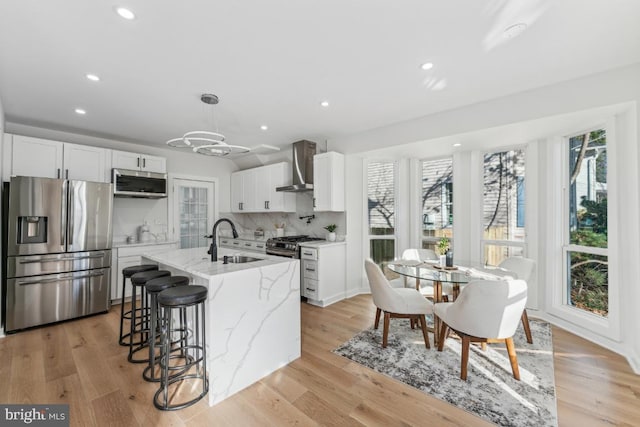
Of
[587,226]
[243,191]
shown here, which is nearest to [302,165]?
[243,191]

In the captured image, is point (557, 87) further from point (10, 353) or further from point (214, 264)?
point (10, 353)

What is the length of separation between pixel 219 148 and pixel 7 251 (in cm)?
264

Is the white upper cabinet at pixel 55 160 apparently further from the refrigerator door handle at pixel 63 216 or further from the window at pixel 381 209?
the window at pixel 381 209

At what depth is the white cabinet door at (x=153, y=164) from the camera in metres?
4.47

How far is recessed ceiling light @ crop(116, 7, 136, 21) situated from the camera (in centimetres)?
168

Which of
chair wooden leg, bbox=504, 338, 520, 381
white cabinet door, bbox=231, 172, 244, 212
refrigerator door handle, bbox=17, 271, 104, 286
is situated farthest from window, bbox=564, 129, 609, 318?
refrigerator door handle, bbox=17, 271, 104, 286

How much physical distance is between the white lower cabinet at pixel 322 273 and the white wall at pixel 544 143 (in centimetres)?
32

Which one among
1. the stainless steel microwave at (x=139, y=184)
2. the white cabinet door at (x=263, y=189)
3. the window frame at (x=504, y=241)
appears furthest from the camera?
the white cabinet door at (x=263, y=189)

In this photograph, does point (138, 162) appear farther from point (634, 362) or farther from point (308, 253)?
point (634, 362)

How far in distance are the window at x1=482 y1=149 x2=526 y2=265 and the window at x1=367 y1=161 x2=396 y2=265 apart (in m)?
→ 1.35

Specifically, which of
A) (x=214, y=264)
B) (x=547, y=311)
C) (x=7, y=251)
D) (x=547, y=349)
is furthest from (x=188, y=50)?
(x=547, y=311)

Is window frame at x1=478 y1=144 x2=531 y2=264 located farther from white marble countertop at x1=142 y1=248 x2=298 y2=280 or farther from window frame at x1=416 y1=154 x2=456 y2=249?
white marble countertop at x1=142 y1=248 x2=298 y2=280

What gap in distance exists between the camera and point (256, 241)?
16.4ft

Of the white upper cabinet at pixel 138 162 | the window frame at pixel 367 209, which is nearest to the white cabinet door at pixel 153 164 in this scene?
the white upper cabinet at pixel 138 162
